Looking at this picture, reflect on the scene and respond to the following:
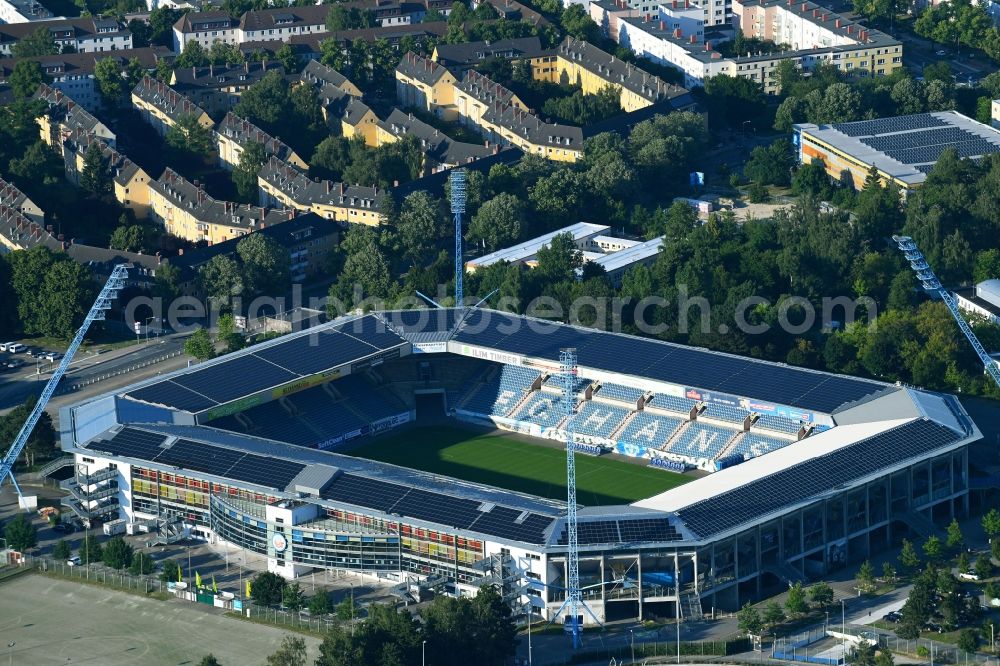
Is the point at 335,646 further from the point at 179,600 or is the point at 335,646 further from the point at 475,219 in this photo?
the point at 475,219

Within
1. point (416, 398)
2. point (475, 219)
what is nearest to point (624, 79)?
point (475, 219)

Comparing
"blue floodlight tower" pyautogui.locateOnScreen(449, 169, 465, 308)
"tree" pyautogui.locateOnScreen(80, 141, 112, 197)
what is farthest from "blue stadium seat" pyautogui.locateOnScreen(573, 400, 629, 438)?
"tree" pyautogui.locateOnScreen(80, 141, 112, 197)

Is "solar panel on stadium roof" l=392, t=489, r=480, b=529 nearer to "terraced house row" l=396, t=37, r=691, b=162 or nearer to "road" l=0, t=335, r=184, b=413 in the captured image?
"road" l=0, t=335, r=184, b=413

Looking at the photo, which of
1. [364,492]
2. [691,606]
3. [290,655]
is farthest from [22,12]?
[290,655]

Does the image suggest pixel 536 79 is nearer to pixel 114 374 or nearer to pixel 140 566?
pixel 114 374

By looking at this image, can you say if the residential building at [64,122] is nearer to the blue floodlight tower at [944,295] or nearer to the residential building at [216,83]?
the residential building at [216,83]
